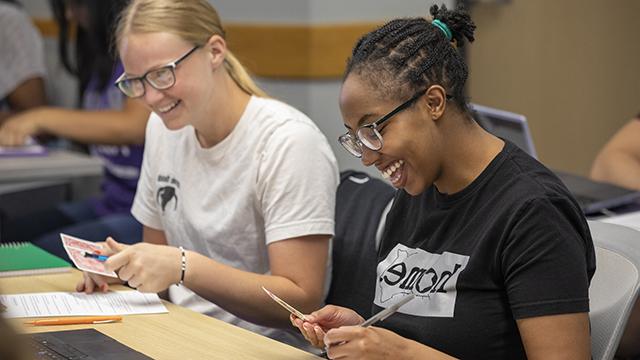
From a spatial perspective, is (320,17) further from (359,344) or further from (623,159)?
(359,344)

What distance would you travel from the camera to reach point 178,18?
226 cm

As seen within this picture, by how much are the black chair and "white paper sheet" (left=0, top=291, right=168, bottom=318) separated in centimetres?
46

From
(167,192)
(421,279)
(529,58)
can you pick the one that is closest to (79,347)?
(421,279)

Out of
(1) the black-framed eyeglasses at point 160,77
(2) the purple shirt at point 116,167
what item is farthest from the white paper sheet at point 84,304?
(2) the purple shirt at point 116,167

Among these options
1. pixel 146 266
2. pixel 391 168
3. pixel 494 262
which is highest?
pixel 391 168

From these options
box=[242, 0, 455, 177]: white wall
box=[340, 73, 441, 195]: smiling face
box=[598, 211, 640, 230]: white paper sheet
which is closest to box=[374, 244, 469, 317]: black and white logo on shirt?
box=[340, 73, 441, 195]: smiling face

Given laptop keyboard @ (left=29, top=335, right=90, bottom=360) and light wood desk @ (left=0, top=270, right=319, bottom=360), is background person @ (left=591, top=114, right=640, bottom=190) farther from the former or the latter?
laptop keyboard @ (left=29, top=335, right=90, bottom=360)

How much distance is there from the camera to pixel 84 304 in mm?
1976

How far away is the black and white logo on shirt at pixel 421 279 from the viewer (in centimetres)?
165

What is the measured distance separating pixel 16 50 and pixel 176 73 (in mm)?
3043

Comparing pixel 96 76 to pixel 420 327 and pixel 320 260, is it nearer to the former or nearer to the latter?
pixel 320 260

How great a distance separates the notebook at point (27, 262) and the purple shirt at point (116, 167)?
1.21 m

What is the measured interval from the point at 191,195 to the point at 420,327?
857 millimetres

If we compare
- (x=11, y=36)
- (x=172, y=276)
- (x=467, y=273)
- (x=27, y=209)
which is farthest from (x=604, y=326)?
(x=11, y=36)
